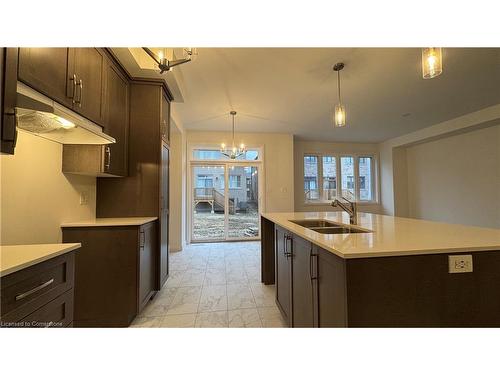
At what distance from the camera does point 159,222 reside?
2396 millimetres

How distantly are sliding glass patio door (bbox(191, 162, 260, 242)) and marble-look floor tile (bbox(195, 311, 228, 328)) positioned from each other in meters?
3.21

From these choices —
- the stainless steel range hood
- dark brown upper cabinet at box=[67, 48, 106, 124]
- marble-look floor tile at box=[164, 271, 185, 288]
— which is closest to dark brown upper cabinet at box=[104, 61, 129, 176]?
dark brown upper cabinet at box=[67, 48, 106, 124]

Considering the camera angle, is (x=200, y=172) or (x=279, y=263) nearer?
(x=279, y=263)

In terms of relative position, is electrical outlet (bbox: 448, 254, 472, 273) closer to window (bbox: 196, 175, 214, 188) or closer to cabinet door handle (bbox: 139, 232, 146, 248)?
cabinet door handle (bbox: 139, 232, 146, 248)

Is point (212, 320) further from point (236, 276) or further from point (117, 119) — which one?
point (117, 119)

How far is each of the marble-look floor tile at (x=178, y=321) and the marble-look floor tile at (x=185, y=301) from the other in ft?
0.23

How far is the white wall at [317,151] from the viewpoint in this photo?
6.12 meters

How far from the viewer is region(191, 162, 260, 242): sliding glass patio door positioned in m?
5.21

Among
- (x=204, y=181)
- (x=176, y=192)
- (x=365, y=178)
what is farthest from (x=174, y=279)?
(x=365, y=178)

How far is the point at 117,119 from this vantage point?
212 centimetres

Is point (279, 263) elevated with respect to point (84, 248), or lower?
lower

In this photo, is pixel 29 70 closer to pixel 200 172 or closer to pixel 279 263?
pixel 279 263
